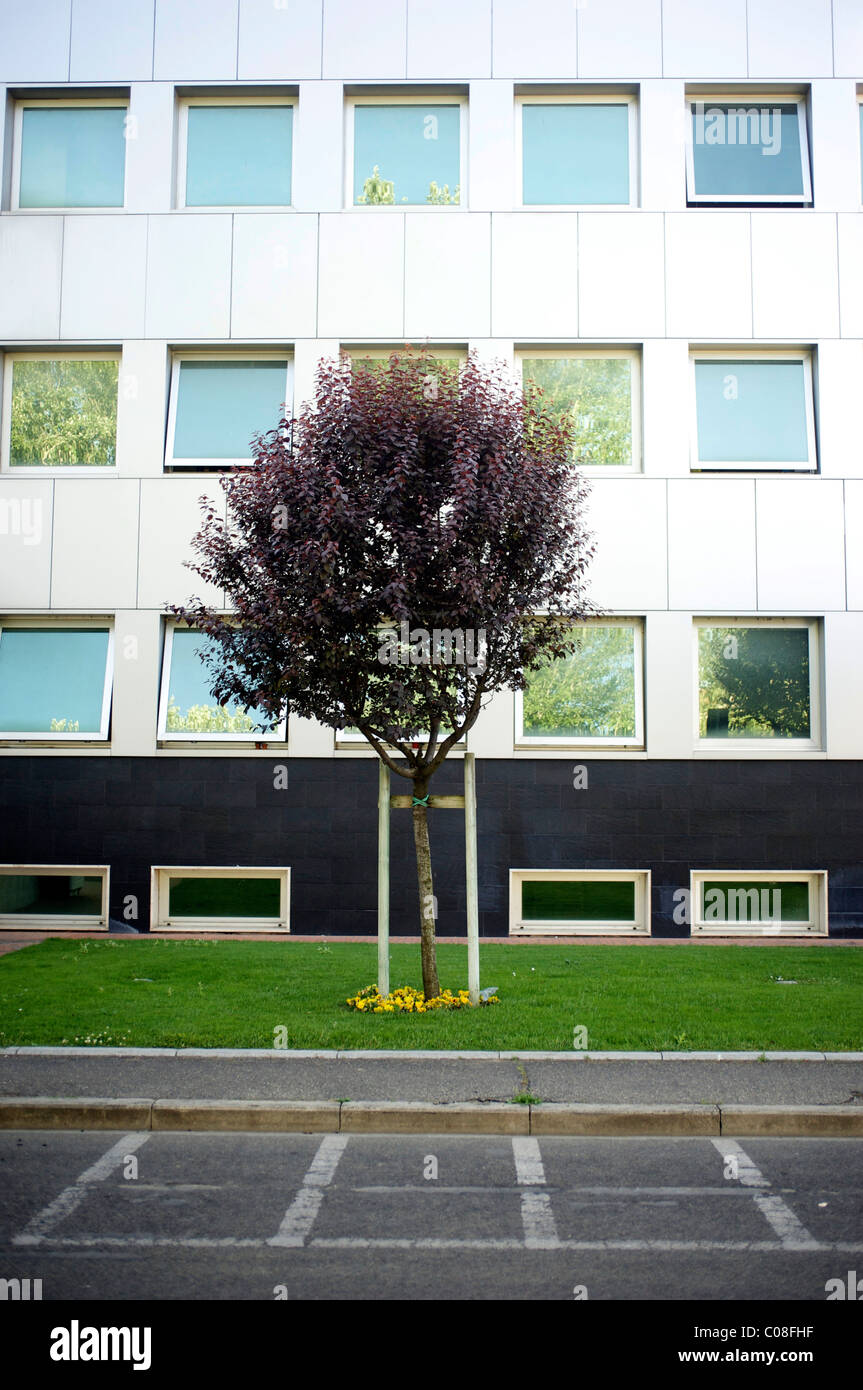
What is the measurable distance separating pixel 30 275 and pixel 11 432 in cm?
207

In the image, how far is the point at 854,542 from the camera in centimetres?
1458

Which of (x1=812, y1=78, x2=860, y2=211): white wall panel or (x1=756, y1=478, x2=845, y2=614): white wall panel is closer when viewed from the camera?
(x1=756, y1=478, x2=845, y2=614): white wall panel

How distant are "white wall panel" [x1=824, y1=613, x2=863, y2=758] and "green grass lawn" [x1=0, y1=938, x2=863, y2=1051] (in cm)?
267

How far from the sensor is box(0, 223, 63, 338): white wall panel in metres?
15.1

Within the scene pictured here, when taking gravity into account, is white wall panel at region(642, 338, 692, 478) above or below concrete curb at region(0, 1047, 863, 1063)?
above

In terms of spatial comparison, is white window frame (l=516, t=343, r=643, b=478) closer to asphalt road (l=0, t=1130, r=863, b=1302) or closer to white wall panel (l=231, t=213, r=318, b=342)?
white wall panel (l=231, t=213, r=318, b=342)

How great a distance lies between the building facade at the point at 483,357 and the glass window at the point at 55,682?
0.14 feet

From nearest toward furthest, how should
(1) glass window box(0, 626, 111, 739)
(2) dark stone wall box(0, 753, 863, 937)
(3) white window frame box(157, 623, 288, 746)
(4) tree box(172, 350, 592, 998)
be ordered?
(4) tree box(172, 350, 592, 998) < (2) dark stone wall box(0, 753, 863, 937) < (3) white window frame box(157, 623, 288, 746) < (1) glass window box(0, 626, 111, 739)

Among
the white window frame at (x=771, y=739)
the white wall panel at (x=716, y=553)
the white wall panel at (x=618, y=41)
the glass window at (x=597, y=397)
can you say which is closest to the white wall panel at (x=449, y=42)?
the white wall panel at (x=618, y=41)

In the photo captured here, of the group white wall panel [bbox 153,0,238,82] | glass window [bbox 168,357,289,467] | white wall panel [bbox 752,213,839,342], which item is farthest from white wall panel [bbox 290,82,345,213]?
white wall panel [bbox 752,213,839,342]

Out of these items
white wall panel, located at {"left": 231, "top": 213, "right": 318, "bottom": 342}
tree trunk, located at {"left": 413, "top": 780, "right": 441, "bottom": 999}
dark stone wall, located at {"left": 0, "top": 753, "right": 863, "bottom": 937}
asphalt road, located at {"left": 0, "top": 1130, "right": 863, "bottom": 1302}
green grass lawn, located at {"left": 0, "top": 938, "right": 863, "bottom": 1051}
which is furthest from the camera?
white wall panel, located at {"left": 231, "top": 213, "right": 318, "bottom": 342}

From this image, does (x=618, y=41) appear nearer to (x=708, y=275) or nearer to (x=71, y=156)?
(x=708, y=275)

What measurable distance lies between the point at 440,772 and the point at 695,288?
7.03 meters

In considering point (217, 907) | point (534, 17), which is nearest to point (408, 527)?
point (217, 907)
